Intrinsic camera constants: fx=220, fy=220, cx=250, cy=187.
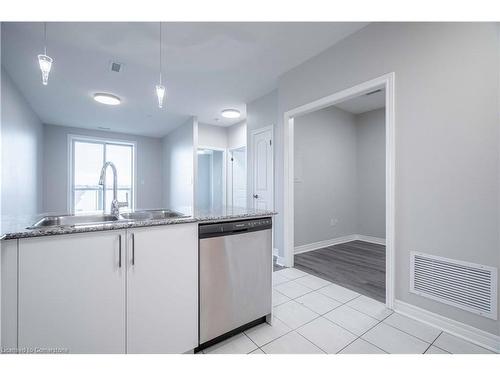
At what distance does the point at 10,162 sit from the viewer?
3.09m

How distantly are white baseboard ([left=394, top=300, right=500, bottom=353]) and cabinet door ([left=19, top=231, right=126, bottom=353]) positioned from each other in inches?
82.1

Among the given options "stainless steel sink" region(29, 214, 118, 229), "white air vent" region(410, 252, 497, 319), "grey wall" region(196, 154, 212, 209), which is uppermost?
"grey wall" region(196, 154, 212, 209)

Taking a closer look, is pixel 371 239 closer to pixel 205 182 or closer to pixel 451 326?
pixel 451 326

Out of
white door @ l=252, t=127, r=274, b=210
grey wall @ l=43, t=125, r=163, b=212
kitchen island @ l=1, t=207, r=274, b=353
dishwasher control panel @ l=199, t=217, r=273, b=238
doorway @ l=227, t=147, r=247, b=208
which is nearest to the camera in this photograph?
kitchen island @ l=1, t=207, r=274, b=353

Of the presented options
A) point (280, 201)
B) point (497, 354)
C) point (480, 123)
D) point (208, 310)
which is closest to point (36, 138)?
point (280, 201)

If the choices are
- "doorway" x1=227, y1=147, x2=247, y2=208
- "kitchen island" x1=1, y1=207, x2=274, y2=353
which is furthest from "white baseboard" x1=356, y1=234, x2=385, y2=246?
"kitchen island" x1=1, y1=207, x2=274, y2=353

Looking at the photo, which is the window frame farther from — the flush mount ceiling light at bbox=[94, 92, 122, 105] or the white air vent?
the white air vent

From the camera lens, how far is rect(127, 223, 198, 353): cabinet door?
46.4 inches

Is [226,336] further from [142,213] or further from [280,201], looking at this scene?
[280,201]

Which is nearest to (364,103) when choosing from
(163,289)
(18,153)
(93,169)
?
(163,289)

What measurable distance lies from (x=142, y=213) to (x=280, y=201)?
74.1 inches

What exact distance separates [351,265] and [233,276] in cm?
216

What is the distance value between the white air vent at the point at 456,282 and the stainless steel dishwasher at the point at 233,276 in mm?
1215

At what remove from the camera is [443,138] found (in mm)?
1657
